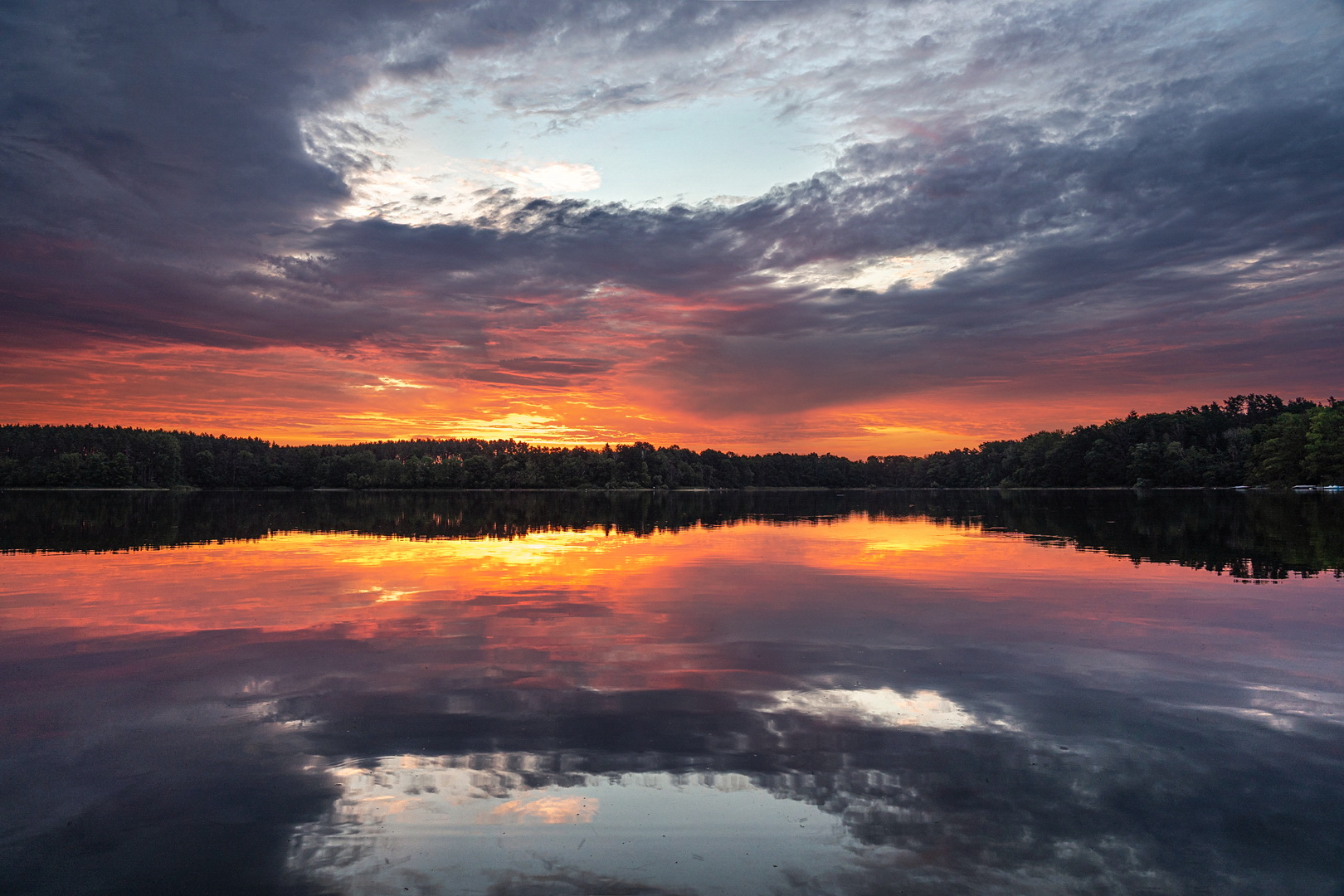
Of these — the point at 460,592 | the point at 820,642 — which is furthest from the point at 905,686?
the point at 460,592

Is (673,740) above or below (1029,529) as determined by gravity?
below

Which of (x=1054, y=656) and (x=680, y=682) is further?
(x=1054, y=656)

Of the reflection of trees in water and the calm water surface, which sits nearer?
the calm water surface

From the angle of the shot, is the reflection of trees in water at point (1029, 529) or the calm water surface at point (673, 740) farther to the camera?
the reflection of trees in water at point (1029, 529)

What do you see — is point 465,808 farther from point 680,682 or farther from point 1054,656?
point 1054,656

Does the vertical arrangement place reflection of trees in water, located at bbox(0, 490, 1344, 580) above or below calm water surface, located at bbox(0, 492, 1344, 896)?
above

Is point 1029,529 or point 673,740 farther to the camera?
point 1029,529

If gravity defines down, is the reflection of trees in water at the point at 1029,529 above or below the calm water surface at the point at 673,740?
above

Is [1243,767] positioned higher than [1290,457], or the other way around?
[1290,457]

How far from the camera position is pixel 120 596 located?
19.1 metres

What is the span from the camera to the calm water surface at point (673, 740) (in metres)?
6.13

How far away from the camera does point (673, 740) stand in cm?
875

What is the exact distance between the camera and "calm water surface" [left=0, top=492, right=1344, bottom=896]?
6.13 meters

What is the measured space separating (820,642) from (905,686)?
3.07 meters
